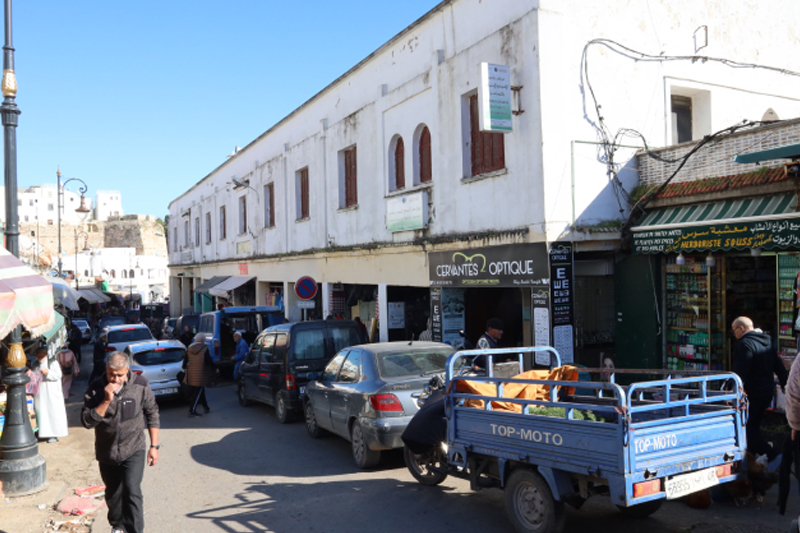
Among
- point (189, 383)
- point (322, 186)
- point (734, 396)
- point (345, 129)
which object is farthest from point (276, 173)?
point (734, 396)

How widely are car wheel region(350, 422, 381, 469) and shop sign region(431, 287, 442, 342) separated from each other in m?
5.85

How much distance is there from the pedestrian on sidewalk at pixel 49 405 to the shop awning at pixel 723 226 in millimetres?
10169

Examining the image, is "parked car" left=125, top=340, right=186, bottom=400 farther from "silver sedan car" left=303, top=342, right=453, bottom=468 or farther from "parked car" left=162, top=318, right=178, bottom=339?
"parked car" left=162, top=318, right=178, bottom=339

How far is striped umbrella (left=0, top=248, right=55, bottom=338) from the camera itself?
6102 mm

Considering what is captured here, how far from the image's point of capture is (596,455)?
491 cm

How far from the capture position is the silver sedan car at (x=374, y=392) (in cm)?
773

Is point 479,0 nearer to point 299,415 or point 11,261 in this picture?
point 299,415

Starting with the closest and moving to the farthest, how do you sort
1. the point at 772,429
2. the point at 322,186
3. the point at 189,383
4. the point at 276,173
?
1. the point at 772,429
2. the point at 189,383
3. the point at 322,186
4. the point at 276,173

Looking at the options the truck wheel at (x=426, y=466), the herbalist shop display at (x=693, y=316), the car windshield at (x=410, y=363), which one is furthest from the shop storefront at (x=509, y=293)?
the truck wheel at (x=426, y=466)

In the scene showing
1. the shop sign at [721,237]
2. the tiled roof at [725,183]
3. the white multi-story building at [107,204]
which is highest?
the white multi-story building at [107,204]

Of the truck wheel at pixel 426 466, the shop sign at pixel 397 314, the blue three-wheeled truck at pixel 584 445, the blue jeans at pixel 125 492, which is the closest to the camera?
the blue three-wheeled truck at pixel 584 445

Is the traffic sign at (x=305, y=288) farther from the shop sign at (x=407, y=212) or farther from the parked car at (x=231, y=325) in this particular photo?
the shop sign at (x=407, y=212)

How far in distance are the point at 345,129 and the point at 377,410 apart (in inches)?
492

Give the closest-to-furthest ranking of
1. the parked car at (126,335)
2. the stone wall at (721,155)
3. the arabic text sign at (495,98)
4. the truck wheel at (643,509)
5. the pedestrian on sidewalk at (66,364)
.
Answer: the truck wheel at (643,509), the stone wall at (721,155), the arabic text sign at (495,98), the pedestrian on sidewalk at (66,364), the parked car at (126,335)
